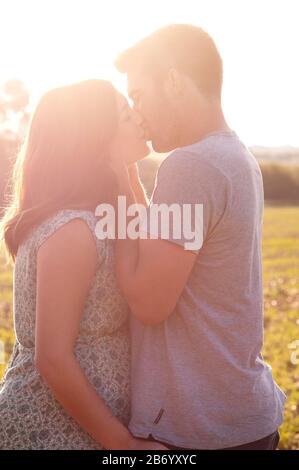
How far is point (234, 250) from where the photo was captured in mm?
2488

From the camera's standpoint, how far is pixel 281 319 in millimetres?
10391

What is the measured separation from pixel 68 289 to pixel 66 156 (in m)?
0.51

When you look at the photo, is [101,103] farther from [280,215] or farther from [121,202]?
[280,215]

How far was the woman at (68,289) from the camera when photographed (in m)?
2.41

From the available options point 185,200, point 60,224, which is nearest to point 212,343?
point 185,200

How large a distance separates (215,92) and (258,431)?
126cm

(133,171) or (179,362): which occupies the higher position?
(133,171)

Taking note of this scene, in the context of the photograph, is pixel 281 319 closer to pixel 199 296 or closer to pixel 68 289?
pixel 199 296

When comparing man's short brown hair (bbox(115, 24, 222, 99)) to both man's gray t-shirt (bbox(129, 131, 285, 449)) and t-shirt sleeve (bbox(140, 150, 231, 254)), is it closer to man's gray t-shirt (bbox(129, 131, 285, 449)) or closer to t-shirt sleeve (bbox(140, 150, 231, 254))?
man's gray t-shirt (bbox(129, 131, 285, 449))

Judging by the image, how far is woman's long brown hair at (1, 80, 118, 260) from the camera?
2.56 meters

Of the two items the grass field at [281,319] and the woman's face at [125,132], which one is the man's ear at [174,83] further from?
the grass field at [281,319]

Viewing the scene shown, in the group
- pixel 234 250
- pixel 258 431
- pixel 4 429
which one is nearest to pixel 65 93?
pixel 234 250

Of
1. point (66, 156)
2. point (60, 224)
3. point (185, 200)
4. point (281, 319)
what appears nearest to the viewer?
point (185, 200)

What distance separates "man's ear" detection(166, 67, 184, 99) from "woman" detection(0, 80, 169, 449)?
19 centimetres
